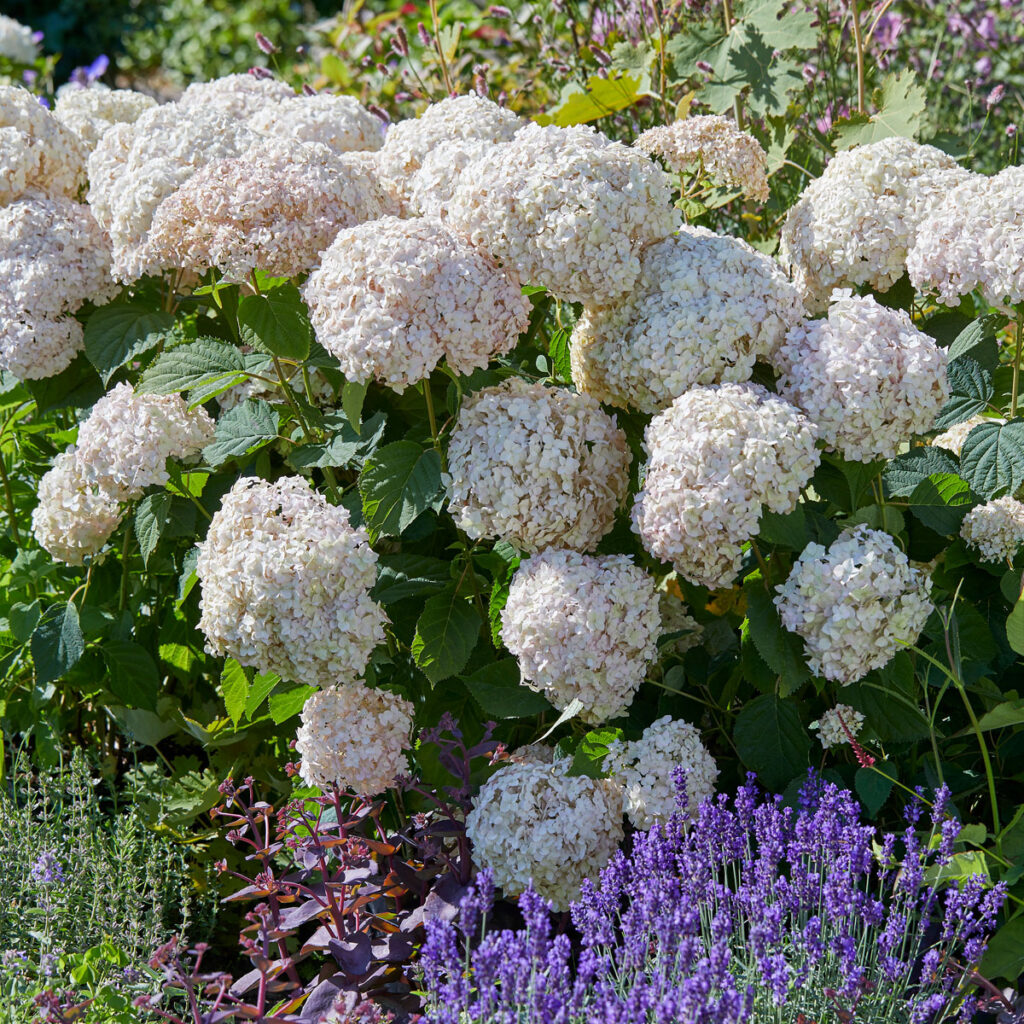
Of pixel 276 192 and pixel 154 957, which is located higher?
pixel 276 192

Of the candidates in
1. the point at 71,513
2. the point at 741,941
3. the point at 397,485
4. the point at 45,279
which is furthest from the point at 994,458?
the point at 45,279

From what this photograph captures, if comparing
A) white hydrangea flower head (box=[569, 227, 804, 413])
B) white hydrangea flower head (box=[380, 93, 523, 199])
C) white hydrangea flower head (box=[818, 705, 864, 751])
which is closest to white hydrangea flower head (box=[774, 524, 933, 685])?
white hydrangea flower head (box=[818, 705, 864, 751])

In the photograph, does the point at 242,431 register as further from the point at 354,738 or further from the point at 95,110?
the point at 95,110

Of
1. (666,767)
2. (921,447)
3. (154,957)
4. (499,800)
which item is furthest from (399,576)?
(921,447)

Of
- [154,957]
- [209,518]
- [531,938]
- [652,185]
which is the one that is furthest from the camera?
[209,518]

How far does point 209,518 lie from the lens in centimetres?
279

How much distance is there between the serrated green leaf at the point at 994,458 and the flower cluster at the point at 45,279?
204cm

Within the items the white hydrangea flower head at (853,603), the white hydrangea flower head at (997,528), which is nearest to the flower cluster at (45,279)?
the white hydrangea flower head at (853,603)

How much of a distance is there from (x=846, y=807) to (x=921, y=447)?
2.60 ft

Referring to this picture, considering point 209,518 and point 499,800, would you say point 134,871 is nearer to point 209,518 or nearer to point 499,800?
point 209,518

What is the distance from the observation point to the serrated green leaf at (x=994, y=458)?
229 cm

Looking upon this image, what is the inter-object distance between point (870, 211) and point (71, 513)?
1911mm

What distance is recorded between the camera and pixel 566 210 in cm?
216

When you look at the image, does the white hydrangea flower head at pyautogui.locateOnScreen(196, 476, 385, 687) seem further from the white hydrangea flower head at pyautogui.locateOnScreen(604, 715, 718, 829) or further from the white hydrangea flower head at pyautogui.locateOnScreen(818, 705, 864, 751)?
the white hydrangea flower head at pyautogui.locateOnScreen(818, 705, 864, 751)
